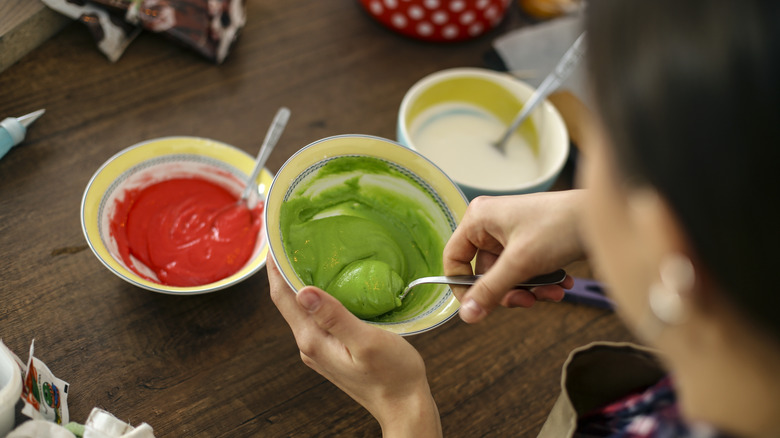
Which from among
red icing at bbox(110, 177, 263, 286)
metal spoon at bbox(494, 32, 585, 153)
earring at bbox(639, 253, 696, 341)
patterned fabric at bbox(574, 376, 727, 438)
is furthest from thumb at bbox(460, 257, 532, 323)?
metal spoon at bbox(494, 32, 585, 153)

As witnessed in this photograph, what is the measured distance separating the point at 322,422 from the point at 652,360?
581 millimetres

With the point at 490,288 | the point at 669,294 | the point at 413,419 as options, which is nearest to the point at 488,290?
the point at 490,288

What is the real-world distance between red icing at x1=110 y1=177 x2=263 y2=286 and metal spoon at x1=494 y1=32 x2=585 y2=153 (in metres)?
0.67

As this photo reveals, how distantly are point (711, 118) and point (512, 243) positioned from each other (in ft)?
1.84

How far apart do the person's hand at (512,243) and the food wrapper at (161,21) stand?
878 mm

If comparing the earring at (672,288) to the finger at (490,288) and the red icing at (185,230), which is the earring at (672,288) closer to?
the finger at (490,288)

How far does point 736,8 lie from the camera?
378 mm

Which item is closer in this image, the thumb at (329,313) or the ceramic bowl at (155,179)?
the thumb at (329,313)

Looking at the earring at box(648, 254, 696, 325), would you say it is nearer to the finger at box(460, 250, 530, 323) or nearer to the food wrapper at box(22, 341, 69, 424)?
the finger at box(460, 250, 530, 323)

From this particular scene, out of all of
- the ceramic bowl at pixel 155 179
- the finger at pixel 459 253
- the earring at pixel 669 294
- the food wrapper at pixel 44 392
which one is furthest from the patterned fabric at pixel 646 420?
the food wrapper at pixel 44 392

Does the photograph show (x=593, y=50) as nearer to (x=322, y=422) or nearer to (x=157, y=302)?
(x=322, y=422)

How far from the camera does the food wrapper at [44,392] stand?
0.93 meters

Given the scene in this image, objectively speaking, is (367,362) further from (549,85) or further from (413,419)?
(549,85)

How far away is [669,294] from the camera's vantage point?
0.49 m
